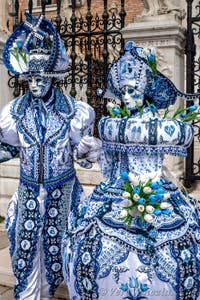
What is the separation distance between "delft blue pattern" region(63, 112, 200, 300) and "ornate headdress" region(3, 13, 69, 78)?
33.7 inches

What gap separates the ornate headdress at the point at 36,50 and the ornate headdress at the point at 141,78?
601mm

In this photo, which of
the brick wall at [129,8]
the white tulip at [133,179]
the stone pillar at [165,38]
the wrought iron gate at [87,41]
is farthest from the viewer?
the brick wall at [129,8]

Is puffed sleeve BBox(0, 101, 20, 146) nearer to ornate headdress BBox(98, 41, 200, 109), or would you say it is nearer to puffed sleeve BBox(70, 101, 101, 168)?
puffed sleeve BBox(70, 101, 101, 168)

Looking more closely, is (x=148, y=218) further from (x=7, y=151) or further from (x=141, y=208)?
(x=7, y=151)

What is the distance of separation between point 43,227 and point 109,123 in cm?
113

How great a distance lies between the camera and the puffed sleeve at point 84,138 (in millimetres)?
3330

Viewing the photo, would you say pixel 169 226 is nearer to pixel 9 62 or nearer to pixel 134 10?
pixel 9 62

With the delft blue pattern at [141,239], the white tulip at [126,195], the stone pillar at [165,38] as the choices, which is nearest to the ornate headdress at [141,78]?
the delft blue pattern at [141,239]

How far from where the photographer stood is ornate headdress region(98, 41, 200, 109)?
2.84 m

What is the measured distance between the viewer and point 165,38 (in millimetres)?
5285

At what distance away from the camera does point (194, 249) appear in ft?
8.63

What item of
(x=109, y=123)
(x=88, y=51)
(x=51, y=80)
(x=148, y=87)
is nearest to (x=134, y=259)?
(x=109, y=123)

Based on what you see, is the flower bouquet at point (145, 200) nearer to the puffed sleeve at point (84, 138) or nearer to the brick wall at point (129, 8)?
the puffed sleeve at point (84, 138)

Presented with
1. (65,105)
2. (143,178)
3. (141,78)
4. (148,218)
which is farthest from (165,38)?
(148,218)
